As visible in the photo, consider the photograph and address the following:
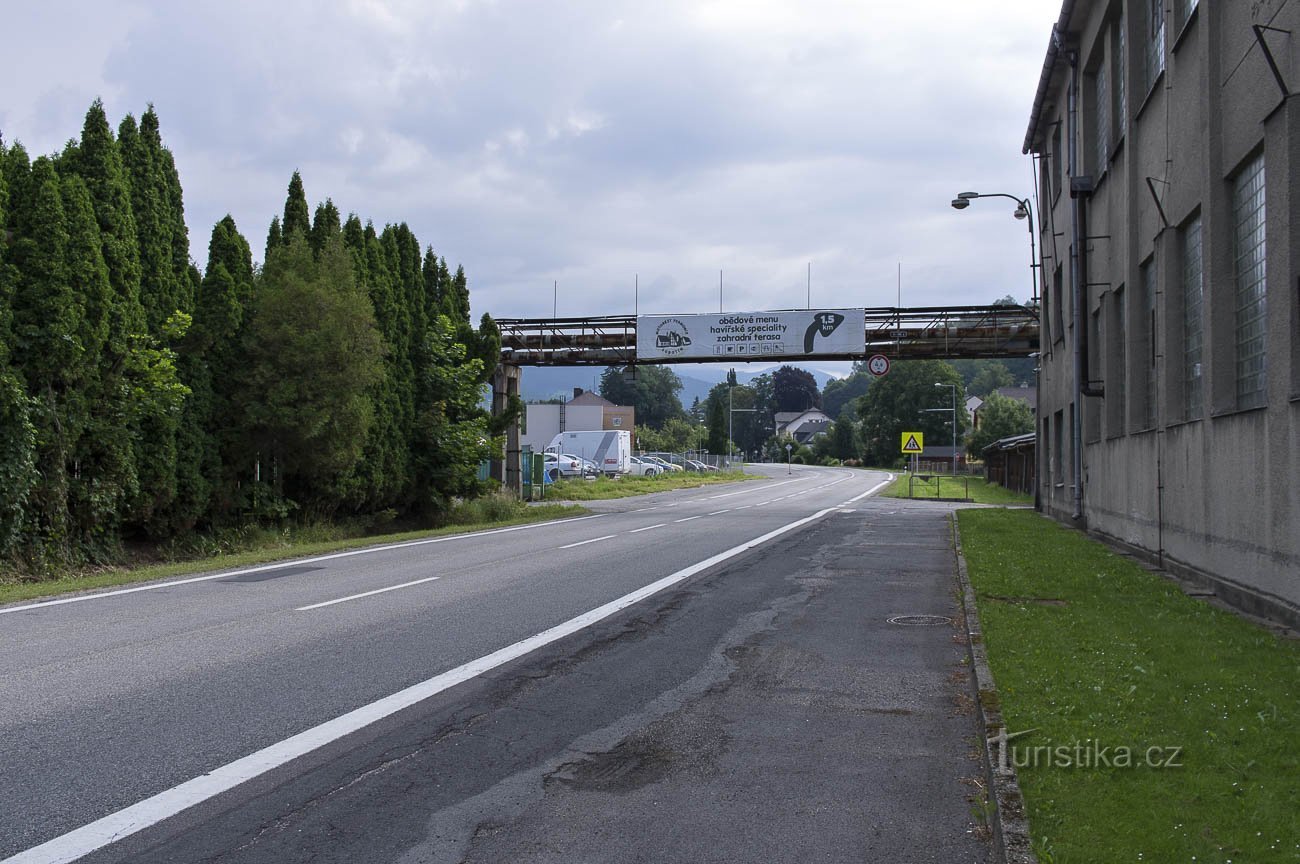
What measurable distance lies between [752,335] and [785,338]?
1.12 meters

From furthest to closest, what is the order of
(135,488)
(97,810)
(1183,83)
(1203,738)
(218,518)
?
(218,518), (135,488), (1183,83), (1203,738), (97,810)

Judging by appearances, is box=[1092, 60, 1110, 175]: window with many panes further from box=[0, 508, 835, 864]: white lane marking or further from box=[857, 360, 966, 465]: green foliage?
box=[857, 360, 966, 465]: green foliage

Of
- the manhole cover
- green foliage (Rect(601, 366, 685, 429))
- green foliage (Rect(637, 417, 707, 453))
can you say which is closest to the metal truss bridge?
the manhole cover

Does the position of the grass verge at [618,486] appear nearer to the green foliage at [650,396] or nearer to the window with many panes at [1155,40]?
the window with many panes at [1155,40]

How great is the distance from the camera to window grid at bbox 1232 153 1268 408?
11.3 m

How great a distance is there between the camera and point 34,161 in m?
16.9

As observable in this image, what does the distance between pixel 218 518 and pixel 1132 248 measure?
58.1 ft

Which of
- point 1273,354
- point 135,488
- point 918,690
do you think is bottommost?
point 918,690

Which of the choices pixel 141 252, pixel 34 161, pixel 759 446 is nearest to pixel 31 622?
pixel 34 161

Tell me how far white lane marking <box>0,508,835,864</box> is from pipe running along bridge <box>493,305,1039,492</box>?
27593 mm

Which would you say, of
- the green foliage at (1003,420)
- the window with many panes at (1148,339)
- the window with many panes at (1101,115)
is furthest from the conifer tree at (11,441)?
the green foliage at (1003,420)

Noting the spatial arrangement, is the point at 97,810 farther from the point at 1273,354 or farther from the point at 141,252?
the point at 141,252

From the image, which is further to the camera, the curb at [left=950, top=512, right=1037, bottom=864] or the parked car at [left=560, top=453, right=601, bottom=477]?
the parked car at [left=560, top=453, right=601, bottom=477]

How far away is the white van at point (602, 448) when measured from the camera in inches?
2896
